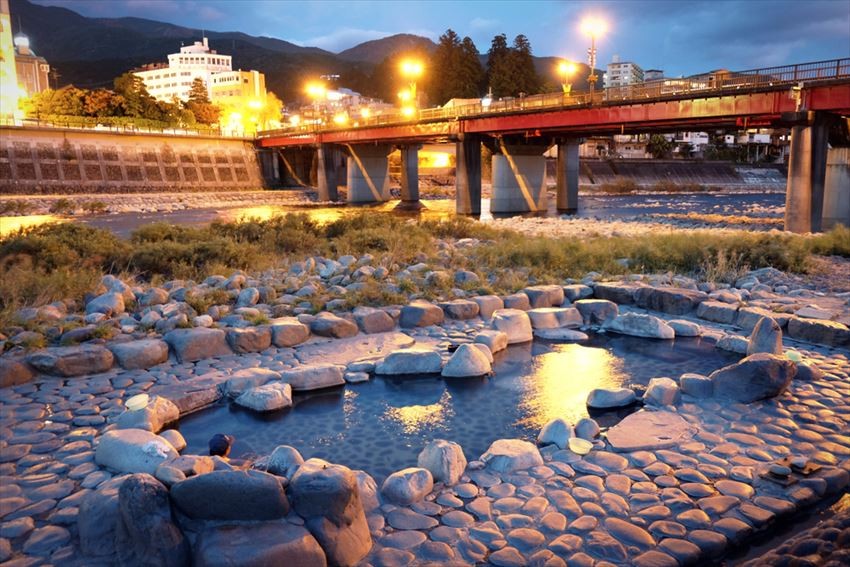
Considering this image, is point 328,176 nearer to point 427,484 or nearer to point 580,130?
point 580,130

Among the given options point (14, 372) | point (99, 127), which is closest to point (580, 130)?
point (14, 372)

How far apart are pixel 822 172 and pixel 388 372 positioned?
28020 millimetres

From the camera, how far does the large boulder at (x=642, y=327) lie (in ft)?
34.7

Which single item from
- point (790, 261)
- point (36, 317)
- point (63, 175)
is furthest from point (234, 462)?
point (63, 175)

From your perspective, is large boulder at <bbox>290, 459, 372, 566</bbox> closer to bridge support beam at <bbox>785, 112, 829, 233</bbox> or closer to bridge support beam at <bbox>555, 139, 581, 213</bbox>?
bridge support beam at <bbox>785, 112, 829, 233</bbox>

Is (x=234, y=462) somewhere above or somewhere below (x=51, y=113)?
below

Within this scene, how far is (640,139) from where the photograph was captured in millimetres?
125375

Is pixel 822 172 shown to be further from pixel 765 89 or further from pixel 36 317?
pixel 36 317

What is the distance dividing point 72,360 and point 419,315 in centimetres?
510

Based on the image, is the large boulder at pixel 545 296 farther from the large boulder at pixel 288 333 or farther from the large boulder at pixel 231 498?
the large boulder at pixel 231 498

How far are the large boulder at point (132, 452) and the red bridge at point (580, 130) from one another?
99.5 ft

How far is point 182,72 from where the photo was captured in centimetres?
17562

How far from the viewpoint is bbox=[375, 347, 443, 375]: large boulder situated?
28.5 feet

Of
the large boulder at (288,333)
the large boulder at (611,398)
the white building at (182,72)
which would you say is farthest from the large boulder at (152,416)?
the white building at (182,72)
